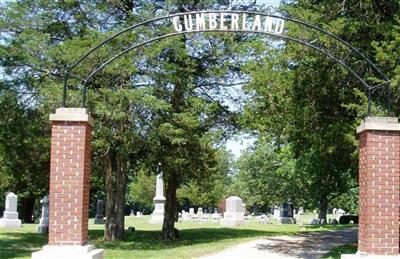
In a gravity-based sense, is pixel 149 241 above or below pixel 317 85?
below

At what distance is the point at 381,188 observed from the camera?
10086 mm

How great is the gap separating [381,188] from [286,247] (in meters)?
8.77

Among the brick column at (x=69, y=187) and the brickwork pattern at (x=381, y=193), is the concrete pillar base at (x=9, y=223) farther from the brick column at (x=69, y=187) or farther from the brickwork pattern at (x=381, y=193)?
the brickwork pattern at (x=381, y=193)

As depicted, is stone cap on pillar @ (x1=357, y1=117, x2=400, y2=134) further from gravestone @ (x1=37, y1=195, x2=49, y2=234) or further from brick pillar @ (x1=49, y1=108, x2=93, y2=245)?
gravestone @ (x1=37, y1=195, x2=49, y2=234)

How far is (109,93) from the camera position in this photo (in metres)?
18.7

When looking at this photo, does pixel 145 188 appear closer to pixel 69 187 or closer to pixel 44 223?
pixel 44 223

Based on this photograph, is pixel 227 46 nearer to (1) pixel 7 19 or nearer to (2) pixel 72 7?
(2) pixel 72 7

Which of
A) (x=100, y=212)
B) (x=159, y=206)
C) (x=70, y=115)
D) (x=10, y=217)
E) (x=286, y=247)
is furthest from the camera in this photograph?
(x=159, y=206)

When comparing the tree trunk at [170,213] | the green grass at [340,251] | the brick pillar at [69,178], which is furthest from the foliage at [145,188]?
the brick pillar at [69,178]

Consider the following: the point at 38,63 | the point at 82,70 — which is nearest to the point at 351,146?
the point at 82,70

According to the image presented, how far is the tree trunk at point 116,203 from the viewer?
22.8m

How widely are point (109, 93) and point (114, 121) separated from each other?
36.9 inches

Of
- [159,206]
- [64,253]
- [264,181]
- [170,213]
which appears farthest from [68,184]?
[264,181]

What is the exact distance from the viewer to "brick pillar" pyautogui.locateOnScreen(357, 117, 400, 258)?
9.98 metres
